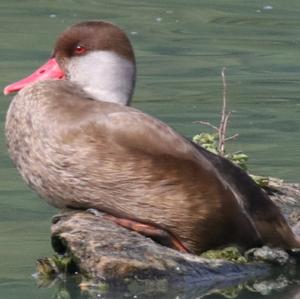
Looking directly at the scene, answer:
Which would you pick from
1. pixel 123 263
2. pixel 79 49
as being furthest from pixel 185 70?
pixel 123 263

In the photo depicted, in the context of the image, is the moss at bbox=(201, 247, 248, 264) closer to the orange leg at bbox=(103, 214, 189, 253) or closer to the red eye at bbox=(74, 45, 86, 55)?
the orange leg at bbox=(103, 214, 189, 253)

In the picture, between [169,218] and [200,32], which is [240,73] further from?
[169,218]

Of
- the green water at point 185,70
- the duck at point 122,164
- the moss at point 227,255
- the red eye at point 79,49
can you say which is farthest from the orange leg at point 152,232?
the red eye at point 79,49

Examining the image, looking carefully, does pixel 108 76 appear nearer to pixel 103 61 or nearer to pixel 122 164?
pixel 103 61

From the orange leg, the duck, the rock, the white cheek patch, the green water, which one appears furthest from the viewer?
the green water

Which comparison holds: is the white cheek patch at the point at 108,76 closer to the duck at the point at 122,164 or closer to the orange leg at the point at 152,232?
the duck at the point at 122,164

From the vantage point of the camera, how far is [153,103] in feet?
37.9

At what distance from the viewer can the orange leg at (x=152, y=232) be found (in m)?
7.16

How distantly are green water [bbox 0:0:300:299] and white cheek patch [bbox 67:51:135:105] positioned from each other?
829mm

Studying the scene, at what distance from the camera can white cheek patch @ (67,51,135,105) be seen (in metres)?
7.54

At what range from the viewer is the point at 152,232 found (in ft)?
23.5

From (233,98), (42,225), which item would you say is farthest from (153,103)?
(42,225)

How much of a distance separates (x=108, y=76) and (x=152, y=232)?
34.1 inches

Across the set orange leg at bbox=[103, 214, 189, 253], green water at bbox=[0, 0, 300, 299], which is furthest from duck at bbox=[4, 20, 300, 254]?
green water at bbox=[0, 0, 300, 299]
